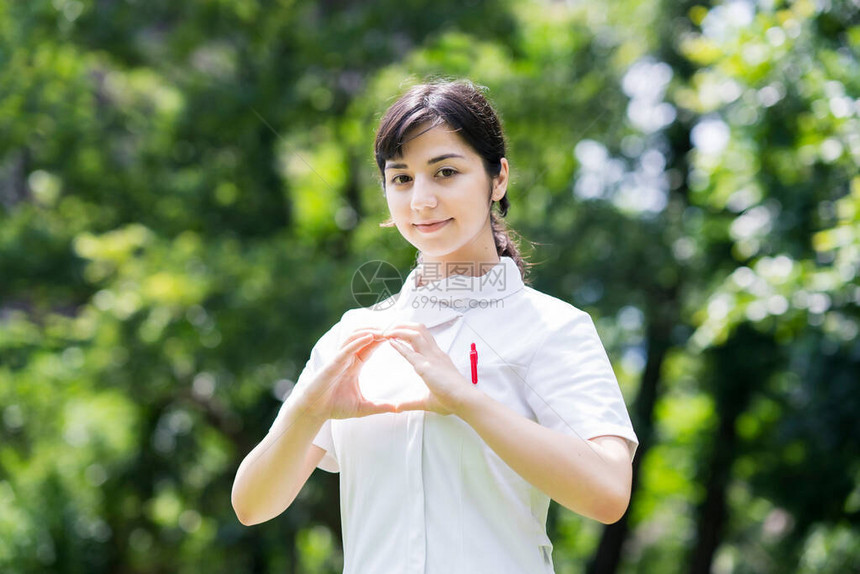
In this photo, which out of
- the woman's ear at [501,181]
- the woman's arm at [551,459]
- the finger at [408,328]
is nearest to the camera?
the woman's arm at [551,459]

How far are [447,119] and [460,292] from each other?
0.30m

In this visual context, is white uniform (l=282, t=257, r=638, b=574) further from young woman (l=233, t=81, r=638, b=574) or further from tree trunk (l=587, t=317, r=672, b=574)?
tree trunk (l=587, t=317, r=672, b=574)

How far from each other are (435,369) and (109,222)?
8436 millimetres

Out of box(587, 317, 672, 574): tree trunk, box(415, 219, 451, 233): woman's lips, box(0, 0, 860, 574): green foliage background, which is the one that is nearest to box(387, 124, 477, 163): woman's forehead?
box(415, 219, 451, 233): woman's lips

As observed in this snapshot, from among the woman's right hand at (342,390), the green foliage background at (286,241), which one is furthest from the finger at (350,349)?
the green foliage background at (286,241)

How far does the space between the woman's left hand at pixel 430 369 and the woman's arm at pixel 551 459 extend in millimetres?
20

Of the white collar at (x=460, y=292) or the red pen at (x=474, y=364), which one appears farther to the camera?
the white collar at (x=460, y=292)

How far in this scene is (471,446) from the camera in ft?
4.79

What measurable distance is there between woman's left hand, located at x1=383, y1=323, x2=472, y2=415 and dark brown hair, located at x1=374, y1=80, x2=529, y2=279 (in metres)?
0.33

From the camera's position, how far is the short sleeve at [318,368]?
1.62 meters

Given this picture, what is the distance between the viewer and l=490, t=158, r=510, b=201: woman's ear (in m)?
1.69

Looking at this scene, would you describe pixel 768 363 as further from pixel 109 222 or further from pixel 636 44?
pixel 109 222

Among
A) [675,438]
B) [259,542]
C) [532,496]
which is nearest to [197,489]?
[259,542]

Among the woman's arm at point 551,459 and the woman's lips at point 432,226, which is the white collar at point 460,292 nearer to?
the woman's lips at point 432,226
